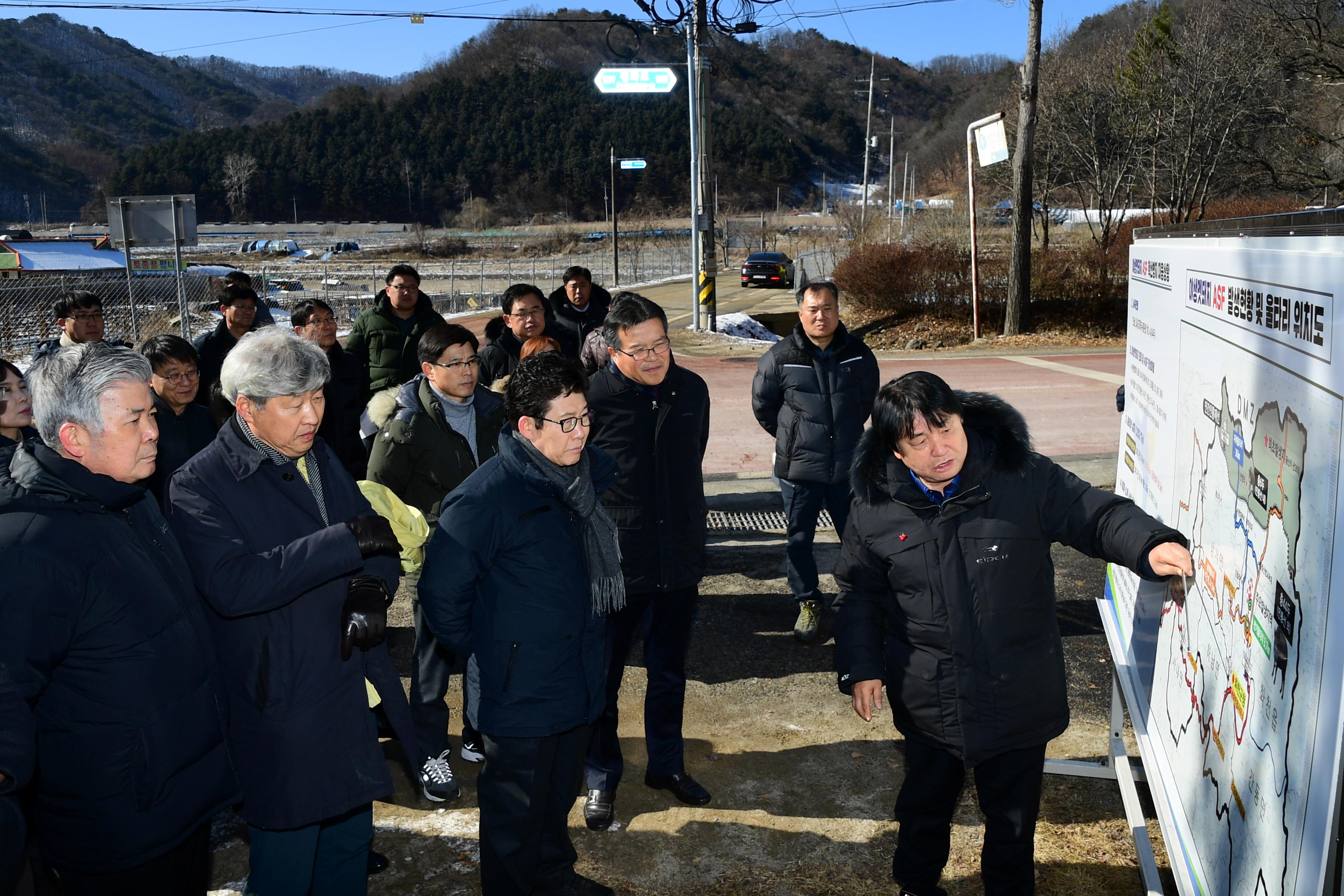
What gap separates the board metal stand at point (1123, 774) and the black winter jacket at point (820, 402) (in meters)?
1.86

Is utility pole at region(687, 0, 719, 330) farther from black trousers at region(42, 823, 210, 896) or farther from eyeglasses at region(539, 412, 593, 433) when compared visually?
black trousers at region(42, 823, 210, 896)

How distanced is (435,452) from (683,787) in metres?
1.74

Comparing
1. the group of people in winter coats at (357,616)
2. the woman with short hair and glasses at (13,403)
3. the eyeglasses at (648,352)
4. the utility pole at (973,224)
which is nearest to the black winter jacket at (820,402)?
the eyeglasses at (648,352)

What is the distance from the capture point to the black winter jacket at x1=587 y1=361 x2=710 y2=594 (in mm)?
3900

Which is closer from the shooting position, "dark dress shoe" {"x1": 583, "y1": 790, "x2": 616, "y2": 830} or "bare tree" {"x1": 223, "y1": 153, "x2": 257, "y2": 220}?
"dark dress shoe" {"x1": 583, "y1": 790, "x2": 616, "y2": 830}

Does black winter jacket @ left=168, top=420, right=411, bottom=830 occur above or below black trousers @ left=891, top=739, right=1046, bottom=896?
above

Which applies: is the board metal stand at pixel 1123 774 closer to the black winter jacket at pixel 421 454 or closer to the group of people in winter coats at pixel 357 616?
the group of people in winter coats at pixel 357 616

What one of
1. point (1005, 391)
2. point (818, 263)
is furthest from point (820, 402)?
point (818, 263)

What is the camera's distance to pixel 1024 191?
64.2ft

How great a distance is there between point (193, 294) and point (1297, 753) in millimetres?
40149

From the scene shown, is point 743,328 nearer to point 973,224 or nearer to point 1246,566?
point 973,224

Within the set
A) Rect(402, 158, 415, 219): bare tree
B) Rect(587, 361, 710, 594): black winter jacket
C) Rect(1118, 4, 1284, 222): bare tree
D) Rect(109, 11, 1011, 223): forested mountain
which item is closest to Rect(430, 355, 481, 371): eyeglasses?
Rect(587, 361, 710, 594): black winter jacket

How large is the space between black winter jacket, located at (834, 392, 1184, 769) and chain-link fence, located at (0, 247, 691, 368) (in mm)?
4643

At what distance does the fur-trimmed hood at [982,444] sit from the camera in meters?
2.83
